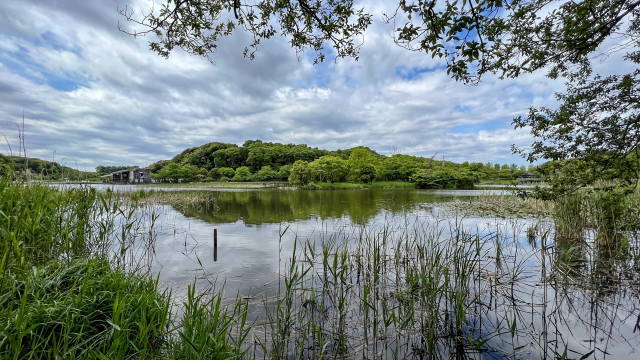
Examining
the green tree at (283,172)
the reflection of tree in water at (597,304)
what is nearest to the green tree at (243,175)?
the green tree at (283,172)

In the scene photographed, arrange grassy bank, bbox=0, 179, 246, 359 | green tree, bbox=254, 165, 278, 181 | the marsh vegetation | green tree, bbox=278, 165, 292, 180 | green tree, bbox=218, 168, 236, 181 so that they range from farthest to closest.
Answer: green tree, bbox=218, 168, 236, 181 < green tree, bbox=254, 165, 278, 181 < green tree, bbox=278, 165, 292, 180 < the marsh vegetation < grassy bank, bbox=0, 179, 246, 359

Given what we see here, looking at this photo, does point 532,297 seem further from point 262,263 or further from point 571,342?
point 262,263

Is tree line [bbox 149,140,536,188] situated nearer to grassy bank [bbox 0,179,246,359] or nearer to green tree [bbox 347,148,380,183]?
green tree [bbox 347,148,380,183]

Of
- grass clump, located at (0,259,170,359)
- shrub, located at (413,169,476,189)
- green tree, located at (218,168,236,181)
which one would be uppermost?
green tree, located at (218,168,236,181)

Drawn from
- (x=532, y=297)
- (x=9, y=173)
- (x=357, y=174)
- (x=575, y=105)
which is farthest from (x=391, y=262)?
(x=357, y=174)

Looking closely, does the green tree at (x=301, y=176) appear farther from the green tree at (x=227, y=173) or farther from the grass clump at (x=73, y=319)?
the grass clump at (x=73, y=319)

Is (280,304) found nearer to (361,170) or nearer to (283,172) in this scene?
(361,170)

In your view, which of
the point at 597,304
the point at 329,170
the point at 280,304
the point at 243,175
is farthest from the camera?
the point at 243,175

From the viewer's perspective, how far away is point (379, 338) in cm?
411

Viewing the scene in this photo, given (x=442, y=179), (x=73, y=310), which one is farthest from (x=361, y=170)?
(x=73, y=310)

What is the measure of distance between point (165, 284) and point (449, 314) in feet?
19.1

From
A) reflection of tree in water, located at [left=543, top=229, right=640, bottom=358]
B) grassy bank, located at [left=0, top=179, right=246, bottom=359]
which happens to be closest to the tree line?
reflection of tree in water, located at [left=543, top=229, right=640, bottom=358]

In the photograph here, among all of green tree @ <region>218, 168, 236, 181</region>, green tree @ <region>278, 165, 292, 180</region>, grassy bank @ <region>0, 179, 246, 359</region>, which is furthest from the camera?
A: green tree @ <region>218, 168, 236, 181</region>

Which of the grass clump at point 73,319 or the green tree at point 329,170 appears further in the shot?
the green tree at point 329,170
